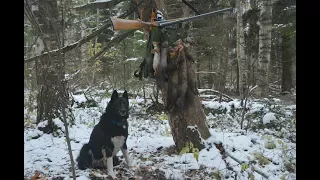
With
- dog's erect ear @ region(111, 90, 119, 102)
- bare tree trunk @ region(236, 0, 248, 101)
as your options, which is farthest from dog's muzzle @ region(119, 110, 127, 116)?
bare tree trunk @ region(236, 0, 248, 101)

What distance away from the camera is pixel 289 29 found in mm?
2986

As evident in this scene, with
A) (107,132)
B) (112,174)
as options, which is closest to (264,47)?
(107,132)

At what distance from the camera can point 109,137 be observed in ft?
7.98

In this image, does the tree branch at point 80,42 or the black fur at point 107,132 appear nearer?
the black fur at point 107,132

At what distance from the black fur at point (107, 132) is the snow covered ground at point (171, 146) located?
55 mm

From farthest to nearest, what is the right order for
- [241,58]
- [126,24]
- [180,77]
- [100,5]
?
1. [241,58]
2. [100,5]
3. [180,77]
4. [126,24]

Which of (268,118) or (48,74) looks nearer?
(48,74)

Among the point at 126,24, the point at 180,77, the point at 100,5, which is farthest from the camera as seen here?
the point at 100,5

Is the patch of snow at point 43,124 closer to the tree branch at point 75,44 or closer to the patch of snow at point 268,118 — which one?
the tree branch at point 75,44

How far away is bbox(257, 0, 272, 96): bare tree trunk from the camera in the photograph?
2928 millimetres

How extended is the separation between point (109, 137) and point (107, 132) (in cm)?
4

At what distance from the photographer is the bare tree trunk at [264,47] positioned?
9.61 ft

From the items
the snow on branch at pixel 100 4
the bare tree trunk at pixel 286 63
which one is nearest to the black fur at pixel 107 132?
the snow on branch at pixel 100 4

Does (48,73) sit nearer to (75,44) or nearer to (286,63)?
(75,44)
